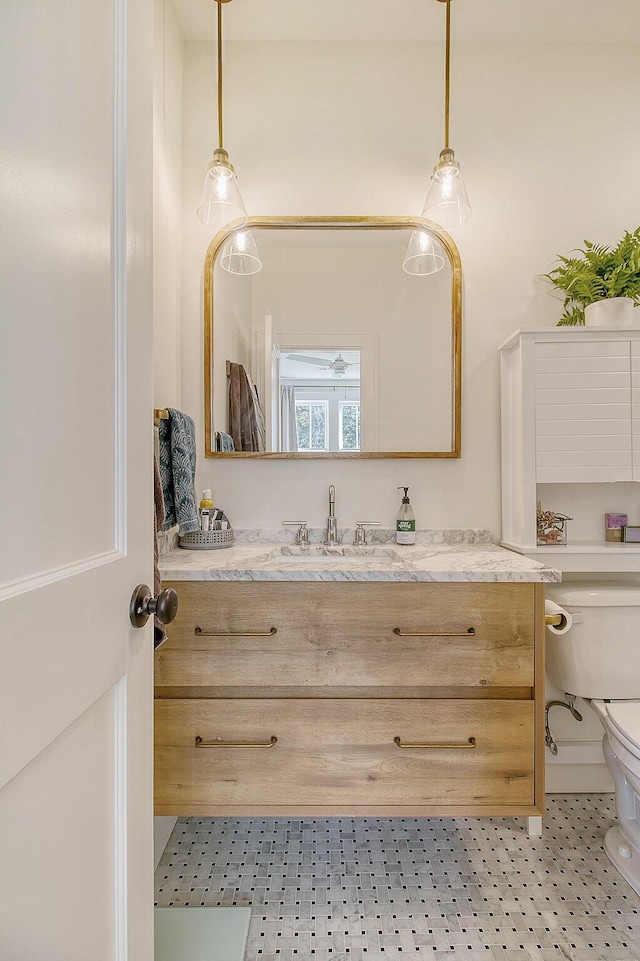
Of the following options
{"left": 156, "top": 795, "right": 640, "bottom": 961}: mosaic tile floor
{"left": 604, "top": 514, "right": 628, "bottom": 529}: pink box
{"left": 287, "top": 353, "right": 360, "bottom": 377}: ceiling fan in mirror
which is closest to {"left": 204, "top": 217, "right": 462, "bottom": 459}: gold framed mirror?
{"left": 287, "top": 353, "right": 360, "bottom": 377}: ceiling fan in mirror

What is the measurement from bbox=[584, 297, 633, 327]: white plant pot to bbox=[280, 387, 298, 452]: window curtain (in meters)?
1.11

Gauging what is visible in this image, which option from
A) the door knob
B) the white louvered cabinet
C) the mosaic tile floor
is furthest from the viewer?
the white louvered cabinet

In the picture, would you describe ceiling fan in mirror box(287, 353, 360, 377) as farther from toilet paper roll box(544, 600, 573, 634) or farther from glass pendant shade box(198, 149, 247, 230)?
toilet paper roll box(544, 600, 573, 634)

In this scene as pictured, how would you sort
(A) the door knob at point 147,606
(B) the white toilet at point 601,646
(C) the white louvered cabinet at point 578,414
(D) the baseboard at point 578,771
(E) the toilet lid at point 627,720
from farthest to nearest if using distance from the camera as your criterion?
1. (D) the baseboard at point 578,771
2. (C) the white louvered cabinet at point 578,414
3. (B) the white toilet at point 601,646
4. (E) the toilet lid at point 627,720
5. (A) the door knob at point 147,606

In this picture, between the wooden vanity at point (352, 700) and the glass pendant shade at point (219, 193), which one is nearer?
the wooden vanity at point (352, 700)

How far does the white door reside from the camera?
1.53 ft

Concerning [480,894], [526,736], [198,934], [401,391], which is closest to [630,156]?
[401,391]

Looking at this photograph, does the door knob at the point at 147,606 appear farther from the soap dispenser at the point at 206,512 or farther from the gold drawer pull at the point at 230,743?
the soap dispenser at the point at 206,512

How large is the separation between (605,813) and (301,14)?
3.00m

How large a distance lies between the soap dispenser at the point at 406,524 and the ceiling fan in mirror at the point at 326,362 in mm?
521

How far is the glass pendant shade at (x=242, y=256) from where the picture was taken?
6.40ft

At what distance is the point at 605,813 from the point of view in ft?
5.78

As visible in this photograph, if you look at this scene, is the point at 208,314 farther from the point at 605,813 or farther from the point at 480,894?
the point at 605,813

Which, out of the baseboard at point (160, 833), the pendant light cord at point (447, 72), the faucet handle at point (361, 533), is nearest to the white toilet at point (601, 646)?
the faucet handle at point (361, 533)
